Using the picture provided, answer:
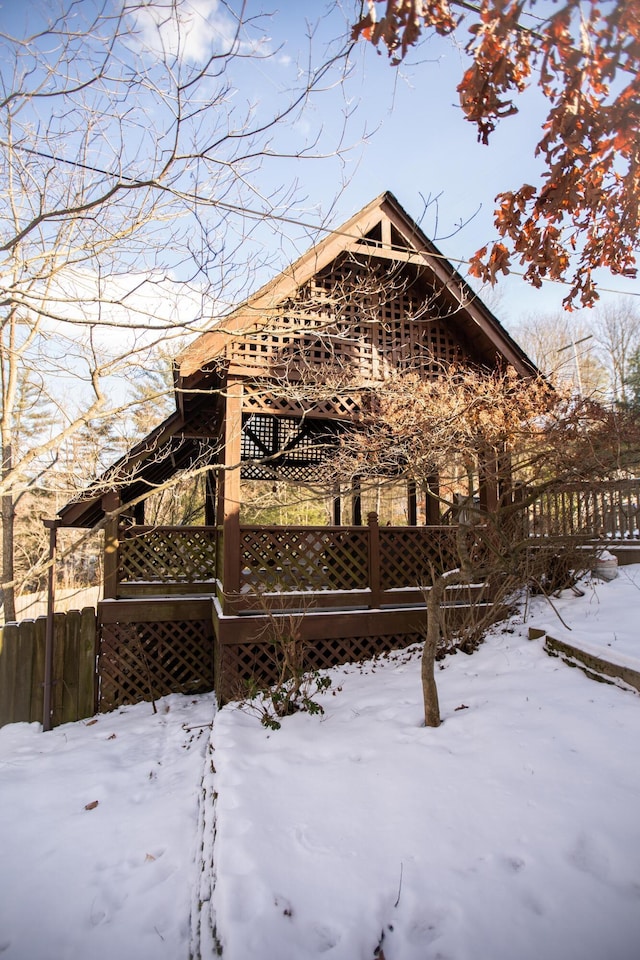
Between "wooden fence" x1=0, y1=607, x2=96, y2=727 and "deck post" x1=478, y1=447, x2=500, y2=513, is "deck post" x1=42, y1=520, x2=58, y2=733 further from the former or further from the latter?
"deck post" x1=478, y1=447, x2=500, y2=513

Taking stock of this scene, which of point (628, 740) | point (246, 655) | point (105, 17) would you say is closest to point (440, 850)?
point (628, 740)

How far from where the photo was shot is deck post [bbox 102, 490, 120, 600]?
772 cm

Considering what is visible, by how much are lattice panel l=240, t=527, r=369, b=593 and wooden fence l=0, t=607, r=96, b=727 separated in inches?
106

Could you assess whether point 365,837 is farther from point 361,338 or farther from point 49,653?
point 49,653

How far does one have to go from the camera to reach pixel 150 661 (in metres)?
7.89

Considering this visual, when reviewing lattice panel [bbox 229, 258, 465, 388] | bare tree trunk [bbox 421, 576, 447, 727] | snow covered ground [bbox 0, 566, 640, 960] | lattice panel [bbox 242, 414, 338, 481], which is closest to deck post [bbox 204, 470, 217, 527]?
lattice panel [bbox 242, 414, 338, 481]

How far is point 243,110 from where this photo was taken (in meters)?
4.02

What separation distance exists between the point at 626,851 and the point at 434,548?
5314mm

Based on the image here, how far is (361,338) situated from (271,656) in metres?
4.50

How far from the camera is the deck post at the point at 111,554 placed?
772cm

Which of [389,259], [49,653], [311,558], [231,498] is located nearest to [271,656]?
[311,558]

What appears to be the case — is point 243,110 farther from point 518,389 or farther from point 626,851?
point 626,851

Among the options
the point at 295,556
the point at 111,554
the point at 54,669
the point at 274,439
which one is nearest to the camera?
the point at 295,556

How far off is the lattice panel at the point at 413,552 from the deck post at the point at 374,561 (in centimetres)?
16
